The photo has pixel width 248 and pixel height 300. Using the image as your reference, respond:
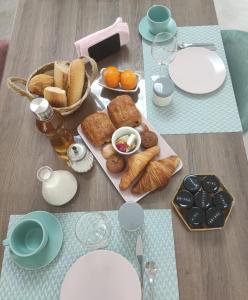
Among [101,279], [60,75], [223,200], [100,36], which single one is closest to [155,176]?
[223,200]

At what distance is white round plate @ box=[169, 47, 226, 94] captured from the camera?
983mm

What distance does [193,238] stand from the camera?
30.7 inches

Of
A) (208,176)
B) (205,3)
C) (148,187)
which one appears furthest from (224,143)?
(205,3)

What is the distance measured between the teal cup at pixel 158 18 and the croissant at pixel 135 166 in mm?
468

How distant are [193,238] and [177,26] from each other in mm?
745

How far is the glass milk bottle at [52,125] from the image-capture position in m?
0.74

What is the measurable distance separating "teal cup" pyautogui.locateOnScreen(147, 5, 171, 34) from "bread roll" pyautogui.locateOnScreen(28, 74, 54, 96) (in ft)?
1.36

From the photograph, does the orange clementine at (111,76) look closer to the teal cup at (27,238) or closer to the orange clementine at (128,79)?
the orange clementine at (128,79)

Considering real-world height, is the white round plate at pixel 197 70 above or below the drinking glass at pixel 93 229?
above

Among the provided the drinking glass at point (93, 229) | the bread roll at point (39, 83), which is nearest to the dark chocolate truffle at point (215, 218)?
the drinking glass at point (93, 229)

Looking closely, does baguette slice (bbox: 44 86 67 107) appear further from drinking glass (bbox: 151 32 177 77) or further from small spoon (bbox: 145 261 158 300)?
small spoon (bbox: 145 261 158 300)

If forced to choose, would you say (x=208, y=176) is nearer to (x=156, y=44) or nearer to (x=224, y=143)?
(x=224, y=143)

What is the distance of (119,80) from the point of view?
966 millimetres

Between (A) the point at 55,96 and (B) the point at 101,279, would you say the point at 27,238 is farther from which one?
(A) the point at 55,96
